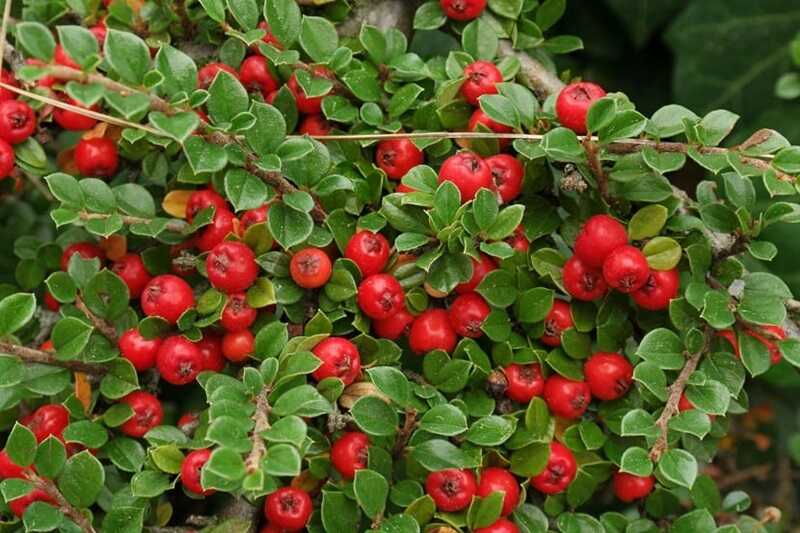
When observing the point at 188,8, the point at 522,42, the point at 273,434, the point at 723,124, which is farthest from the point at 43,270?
the point at 723,124

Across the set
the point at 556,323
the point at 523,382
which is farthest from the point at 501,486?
the point at 556,323

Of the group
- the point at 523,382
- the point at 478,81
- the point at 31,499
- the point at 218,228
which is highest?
the point at 478,81

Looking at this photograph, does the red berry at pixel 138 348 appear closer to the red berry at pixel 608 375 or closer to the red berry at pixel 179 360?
the red berry at pixel 179 360

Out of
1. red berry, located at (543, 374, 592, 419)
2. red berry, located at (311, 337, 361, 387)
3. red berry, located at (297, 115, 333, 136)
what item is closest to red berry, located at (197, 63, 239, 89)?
red berry, located at (297, 115, 333, 136)

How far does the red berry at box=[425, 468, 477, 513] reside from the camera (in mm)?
1492

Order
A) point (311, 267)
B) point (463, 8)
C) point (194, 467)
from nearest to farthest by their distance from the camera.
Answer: point (194, 467)
point (311, 267)
point (463, 8)

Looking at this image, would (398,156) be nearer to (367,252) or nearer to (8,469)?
(367,252)

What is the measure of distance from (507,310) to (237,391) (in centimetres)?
50

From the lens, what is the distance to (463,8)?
5.92 ft

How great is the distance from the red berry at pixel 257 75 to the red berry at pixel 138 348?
0.48 metres

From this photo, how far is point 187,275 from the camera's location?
1688mm

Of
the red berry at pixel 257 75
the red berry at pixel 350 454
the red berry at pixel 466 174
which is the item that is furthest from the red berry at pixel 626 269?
the red berry at pixel 257 75

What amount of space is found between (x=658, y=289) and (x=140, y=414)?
2.85 ft

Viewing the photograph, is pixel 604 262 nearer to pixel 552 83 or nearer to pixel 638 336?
pixel 638 336
